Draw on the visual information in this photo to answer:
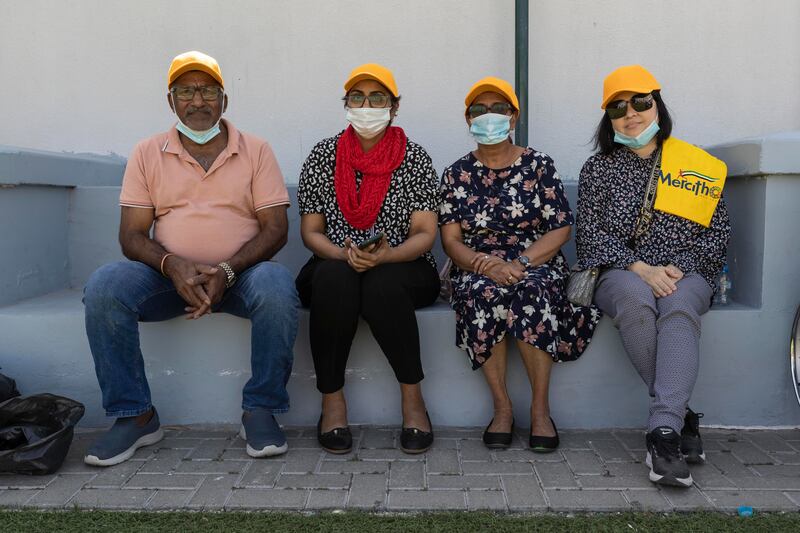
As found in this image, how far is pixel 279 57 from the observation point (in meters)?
4.59

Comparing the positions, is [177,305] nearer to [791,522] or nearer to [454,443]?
[454,443]

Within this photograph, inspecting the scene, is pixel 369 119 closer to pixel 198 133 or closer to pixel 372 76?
pixel 372 76

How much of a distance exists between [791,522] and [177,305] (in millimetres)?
2669

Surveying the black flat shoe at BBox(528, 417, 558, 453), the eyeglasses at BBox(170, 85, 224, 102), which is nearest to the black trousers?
the black flat shoe at BBox(528, 417, 558, 453)

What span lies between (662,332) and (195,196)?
87.0 inches

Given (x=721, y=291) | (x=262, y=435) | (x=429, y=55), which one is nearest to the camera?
(x=262, y=435)

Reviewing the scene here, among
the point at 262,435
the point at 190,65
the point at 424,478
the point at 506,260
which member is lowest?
the point at 424,478

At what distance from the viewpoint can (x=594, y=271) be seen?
3.32 meters

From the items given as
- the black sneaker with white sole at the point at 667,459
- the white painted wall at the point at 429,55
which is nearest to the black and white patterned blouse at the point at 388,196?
the white painted wall at the point at 429,55

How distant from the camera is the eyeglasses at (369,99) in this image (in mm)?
3334

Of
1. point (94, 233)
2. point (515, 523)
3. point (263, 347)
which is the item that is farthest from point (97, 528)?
point (94, 233)

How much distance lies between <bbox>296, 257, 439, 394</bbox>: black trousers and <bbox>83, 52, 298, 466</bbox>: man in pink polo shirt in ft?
0.46

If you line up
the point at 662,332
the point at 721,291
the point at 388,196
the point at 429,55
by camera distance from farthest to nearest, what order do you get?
the point at 429,55 → the point at 721,291 → the point at 388,196 → the point at 662,332

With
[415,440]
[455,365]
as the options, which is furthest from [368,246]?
[415,440]
